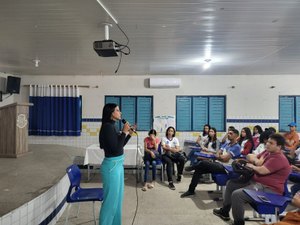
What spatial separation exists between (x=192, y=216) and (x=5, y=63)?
15.6 ft

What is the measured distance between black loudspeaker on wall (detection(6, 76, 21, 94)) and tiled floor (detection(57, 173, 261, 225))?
391 cm

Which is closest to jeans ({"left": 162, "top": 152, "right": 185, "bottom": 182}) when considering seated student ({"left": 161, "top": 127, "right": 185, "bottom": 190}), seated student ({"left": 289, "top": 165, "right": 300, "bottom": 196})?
seated student ({"left": 161, "top": 127, "right": 185, "bottom": 190})

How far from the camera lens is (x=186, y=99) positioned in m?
6.34

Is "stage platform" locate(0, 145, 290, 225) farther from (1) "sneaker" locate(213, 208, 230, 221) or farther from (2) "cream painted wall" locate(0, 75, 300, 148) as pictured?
(2) "cream painted wall" locate(0, 75, 300, 148)

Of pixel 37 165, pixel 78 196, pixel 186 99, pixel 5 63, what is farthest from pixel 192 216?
pixel 5 63

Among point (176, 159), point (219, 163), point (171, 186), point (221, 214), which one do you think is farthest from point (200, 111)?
point (221, 214)

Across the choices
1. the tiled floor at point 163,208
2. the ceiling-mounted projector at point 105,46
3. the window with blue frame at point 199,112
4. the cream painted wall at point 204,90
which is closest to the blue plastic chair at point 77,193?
the tiled floor at point 163,208

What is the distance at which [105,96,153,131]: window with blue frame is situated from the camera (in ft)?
20.8

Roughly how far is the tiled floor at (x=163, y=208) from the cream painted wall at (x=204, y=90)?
8.26 feet

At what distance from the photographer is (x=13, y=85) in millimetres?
5945

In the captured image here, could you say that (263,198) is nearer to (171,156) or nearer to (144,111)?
(171,156)

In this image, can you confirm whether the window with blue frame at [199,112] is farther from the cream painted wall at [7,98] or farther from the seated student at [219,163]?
the cream painted wall at [7,98]

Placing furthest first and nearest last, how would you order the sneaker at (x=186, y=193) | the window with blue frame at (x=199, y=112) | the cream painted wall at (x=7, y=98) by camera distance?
the window with blue frame at (x=199, y=112)
the cream painted wall at (x=7, y=98)
the sneaker at (x=186, y=193)

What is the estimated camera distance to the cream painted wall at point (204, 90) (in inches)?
245
